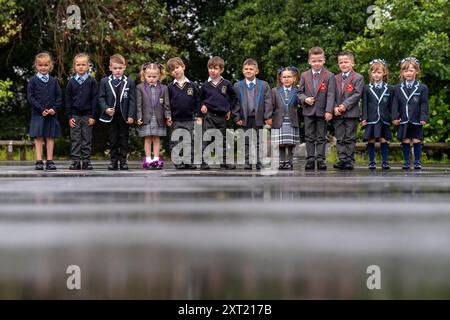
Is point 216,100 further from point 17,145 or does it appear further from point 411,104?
point 17,145

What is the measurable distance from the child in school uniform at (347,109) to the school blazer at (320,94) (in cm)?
16

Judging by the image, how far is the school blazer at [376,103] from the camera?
16219 millimetres

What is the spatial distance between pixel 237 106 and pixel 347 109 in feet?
6.58

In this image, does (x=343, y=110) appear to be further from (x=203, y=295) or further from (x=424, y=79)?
(x=203, y=295)

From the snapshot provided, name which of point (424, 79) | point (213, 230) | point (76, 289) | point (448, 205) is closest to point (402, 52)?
point (424, 79)

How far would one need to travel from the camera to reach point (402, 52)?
24672mm

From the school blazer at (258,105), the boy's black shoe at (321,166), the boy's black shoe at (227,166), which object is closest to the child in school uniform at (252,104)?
the school blazer at (258,105)

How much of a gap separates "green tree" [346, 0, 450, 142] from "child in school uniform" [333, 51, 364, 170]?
7.35 metres

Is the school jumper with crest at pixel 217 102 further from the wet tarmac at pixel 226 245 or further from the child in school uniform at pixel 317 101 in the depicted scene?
the wet tarmac at pixel 226 245

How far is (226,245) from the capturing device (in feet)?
15.4

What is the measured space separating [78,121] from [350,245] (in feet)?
38.2

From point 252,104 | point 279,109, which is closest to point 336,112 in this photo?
→ point 279,109

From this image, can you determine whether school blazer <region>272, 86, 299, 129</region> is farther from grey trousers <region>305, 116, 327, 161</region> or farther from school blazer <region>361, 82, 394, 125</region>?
school blazer <region>361, 82, 394, 125</region>

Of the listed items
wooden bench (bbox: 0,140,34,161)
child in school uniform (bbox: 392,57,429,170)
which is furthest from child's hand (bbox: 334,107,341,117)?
wooden bench (bbox: 0,140,34,161)
